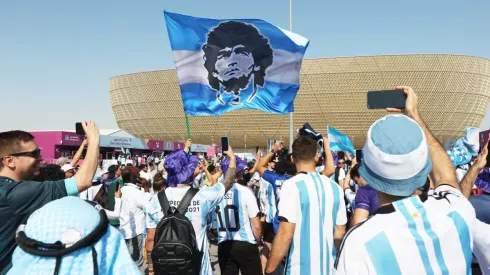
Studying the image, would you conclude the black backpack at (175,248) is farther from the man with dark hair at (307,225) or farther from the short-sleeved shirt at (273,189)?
the short-sleeved shirt at (273,189)

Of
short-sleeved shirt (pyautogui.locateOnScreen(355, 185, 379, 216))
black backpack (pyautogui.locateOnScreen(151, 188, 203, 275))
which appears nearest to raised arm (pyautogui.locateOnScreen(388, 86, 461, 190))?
black backpack (pyautogui.locateOnScreen(151, 188, 203, 275))

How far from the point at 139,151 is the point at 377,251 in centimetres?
3882

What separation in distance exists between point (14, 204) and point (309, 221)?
2.10 metres

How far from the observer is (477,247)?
2.24 m

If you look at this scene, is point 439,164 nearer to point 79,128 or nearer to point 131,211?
point 79,128

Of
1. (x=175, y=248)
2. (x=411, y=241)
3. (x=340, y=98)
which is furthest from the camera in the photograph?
(x=340, y=98)

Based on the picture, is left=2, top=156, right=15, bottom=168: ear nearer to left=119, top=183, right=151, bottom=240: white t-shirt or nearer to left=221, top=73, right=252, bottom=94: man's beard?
left=119, top=183, right=151, bottom=240: white t-shirt

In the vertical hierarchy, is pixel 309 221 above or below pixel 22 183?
below

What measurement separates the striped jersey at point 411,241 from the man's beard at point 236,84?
5392 millimetres

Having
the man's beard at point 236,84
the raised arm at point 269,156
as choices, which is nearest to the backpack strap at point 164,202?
the raised arm at point 269,156

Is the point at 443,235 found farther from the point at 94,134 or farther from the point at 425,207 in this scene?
the point at 94,134

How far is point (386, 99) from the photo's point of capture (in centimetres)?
242

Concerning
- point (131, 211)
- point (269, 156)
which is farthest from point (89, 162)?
point (131, 211)

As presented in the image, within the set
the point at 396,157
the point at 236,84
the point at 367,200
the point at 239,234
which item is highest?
the point at 396,157
